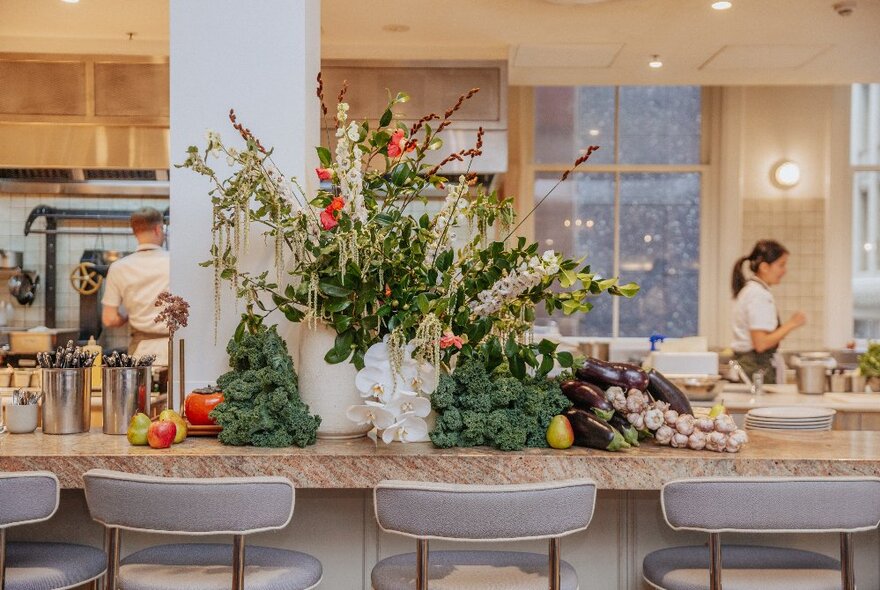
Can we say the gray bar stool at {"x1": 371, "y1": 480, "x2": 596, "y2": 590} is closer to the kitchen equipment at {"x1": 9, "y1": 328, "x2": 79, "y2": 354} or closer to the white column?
the white column

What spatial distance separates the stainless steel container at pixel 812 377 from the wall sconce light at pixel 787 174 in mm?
3479

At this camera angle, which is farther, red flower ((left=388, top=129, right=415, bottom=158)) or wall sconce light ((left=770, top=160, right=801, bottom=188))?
wall sconce light ((left=770, top=160, right=801, bottom=188))

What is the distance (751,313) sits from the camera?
495 cm

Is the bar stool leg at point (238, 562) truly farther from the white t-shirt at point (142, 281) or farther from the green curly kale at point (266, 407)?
the white t-shirt at point (142, 281)

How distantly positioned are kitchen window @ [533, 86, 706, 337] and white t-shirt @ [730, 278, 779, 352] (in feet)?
9.56

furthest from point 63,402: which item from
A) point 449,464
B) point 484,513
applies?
point 484,513

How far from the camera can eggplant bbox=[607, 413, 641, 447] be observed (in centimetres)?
219

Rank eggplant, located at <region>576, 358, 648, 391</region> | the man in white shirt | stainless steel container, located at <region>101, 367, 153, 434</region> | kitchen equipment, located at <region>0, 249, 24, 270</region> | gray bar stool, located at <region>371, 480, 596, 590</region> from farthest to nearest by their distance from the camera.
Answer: kitchen equipment, located at <region>0, 249, 24, 270</region>, the man in white shirt, stainless steel container, located at <region>101, 367, 153, 434</region>, eggplant, located at <region>576, 358, 648, 391</region>, gray bar stool, located at <region>371, 480, 596, 590</region>

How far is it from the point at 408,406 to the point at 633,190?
6294 millimetres

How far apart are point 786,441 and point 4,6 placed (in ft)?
14.7

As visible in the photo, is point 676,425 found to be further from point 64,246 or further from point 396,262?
point 64,246

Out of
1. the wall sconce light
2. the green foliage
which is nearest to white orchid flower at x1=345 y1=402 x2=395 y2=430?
the green foliage

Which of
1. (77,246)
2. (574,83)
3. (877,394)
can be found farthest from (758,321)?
(77,246)

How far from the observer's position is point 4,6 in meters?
4.66
